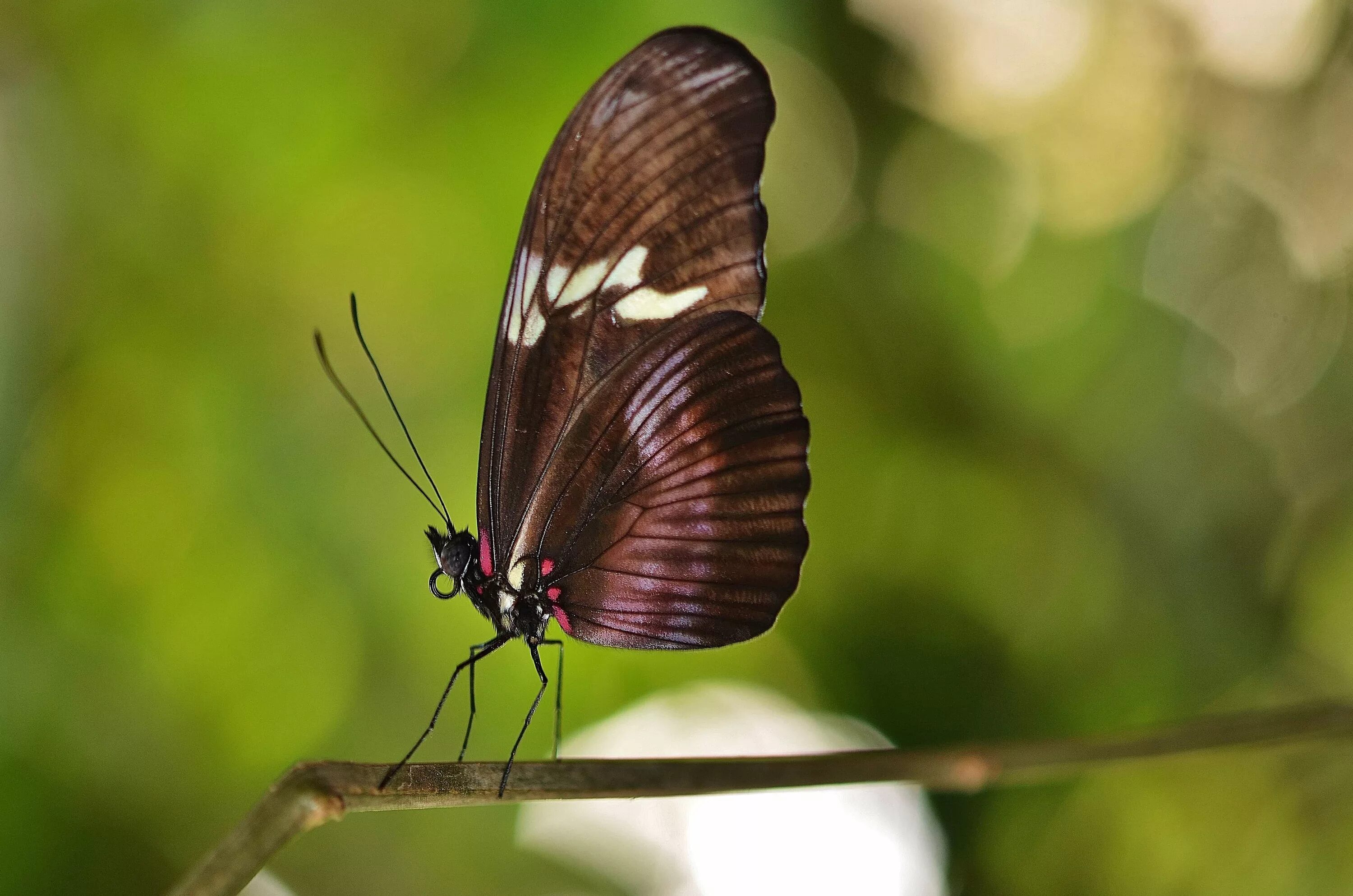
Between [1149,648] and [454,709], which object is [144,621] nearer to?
[454,709]

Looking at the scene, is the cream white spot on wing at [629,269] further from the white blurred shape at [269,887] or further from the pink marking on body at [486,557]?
the white blurred shape at [269,887]

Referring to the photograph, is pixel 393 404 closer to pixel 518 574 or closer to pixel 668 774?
pixel 518 574

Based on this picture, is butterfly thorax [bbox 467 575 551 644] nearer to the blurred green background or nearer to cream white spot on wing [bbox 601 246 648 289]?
cream white spot on wing [bbox 601 246 648 289]

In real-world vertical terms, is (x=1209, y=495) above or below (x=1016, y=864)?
above

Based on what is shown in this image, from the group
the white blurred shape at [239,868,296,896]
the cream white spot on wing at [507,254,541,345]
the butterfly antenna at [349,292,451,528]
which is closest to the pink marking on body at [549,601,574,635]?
the butterfly antenna at [349,292,451,528]

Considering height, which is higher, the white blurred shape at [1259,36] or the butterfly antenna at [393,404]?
the butterfly antenna at [393,404]

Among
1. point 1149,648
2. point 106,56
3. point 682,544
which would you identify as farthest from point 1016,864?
point 106,56

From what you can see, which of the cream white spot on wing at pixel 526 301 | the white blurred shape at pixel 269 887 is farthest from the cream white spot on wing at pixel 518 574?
the white blurred shape at pixel 269 887
